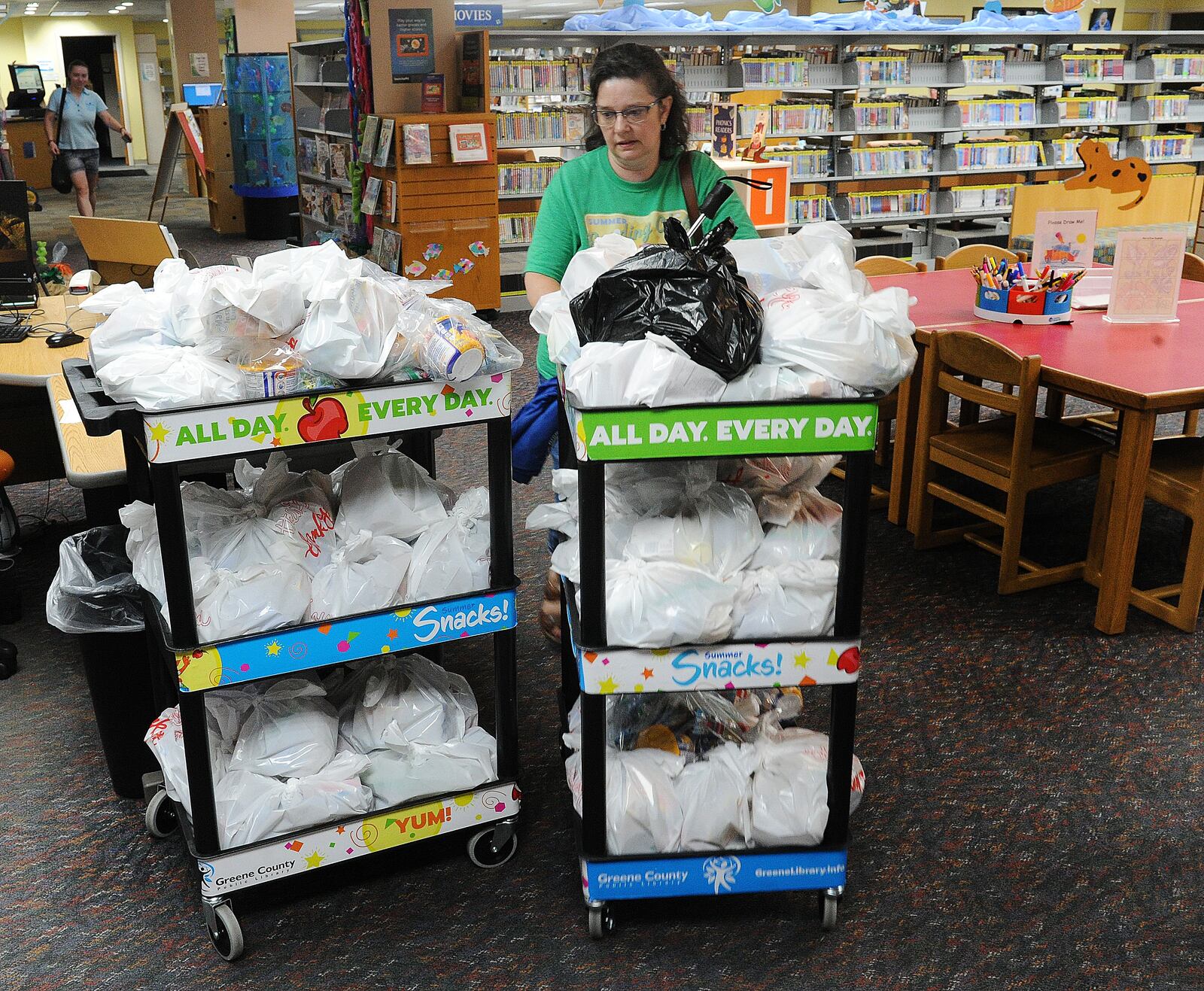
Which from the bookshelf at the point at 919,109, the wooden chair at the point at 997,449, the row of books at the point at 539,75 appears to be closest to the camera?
the wooden chair at the point at 997,449

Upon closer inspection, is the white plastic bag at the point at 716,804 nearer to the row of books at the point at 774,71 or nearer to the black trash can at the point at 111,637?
the black trash can at the point at 111,637

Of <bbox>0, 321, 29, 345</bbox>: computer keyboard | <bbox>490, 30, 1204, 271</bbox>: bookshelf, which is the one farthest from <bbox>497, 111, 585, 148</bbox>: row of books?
<bbox>0, 321, 29, 345</bbox>: computer keyboard

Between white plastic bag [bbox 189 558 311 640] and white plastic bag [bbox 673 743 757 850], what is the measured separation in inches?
30.3

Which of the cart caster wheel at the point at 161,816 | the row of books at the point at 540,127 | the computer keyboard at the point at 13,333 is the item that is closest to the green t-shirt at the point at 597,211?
the cart caster wheel at the point at 161,816

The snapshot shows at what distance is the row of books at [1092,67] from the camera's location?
9.45m

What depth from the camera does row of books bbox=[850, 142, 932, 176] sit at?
8.86m

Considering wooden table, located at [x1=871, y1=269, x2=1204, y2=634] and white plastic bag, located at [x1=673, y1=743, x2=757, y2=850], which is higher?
wooden table, located at [x1=871, y1=269, x2=1204, y2=634]

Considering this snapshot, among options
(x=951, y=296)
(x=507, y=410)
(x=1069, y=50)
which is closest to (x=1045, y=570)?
(x=951, y=296)

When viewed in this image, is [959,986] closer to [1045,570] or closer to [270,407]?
[270,407]

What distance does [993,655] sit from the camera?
3.13m

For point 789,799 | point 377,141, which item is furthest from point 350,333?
point 377,141

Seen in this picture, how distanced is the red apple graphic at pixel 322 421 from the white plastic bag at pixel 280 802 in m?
0.67

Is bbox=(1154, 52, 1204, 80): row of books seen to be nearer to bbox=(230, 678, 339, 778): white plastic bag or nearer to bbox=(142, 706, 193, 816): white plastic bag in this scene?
bbox=(230, 678, 339, 778): white plastic bag

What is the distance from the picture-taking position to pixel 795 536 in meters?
1.95
